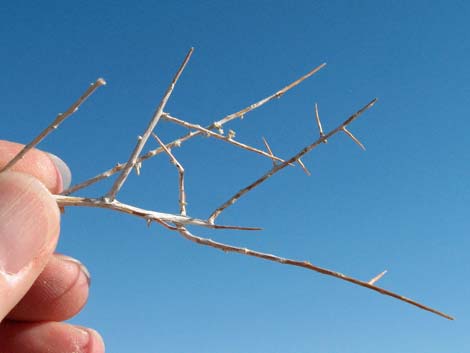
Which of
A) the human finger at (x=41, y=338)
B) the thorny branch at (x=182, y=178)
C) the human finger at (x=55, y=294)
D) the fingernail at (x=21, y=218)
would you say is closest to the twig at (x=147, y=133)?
the thorny branch at (x=182, y=178)

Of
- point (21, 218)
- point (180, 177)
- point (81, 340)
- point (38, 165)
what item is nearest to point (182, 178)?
point (180, 177)

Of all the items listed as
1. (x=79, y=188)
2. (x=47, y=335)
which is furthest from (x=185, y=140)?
(x=47, y=335)

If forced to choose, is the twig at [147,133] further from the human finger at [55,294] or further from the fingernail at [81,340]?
the fingernail at [81,340]

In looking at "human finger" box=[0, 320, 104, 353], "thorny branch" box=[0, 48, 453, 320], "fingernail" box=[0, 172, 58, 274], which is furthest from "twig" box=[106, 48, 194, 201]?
"human finger" box=[0, 320, 104, 353]

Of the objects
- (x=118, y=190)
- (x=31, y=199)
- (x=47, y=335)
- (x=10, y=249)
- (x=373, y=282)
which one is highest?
(x=373, y=282)

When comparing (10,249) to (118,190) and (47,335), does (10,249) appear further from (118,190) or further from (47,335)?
(47,335)

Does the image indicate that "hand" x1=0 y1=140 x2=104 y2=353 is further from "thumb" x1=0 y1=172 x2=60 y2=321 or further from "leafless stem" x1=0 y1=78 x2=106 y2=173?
"leafless stem" x1=0 y1=78 x2=106 y2=173
